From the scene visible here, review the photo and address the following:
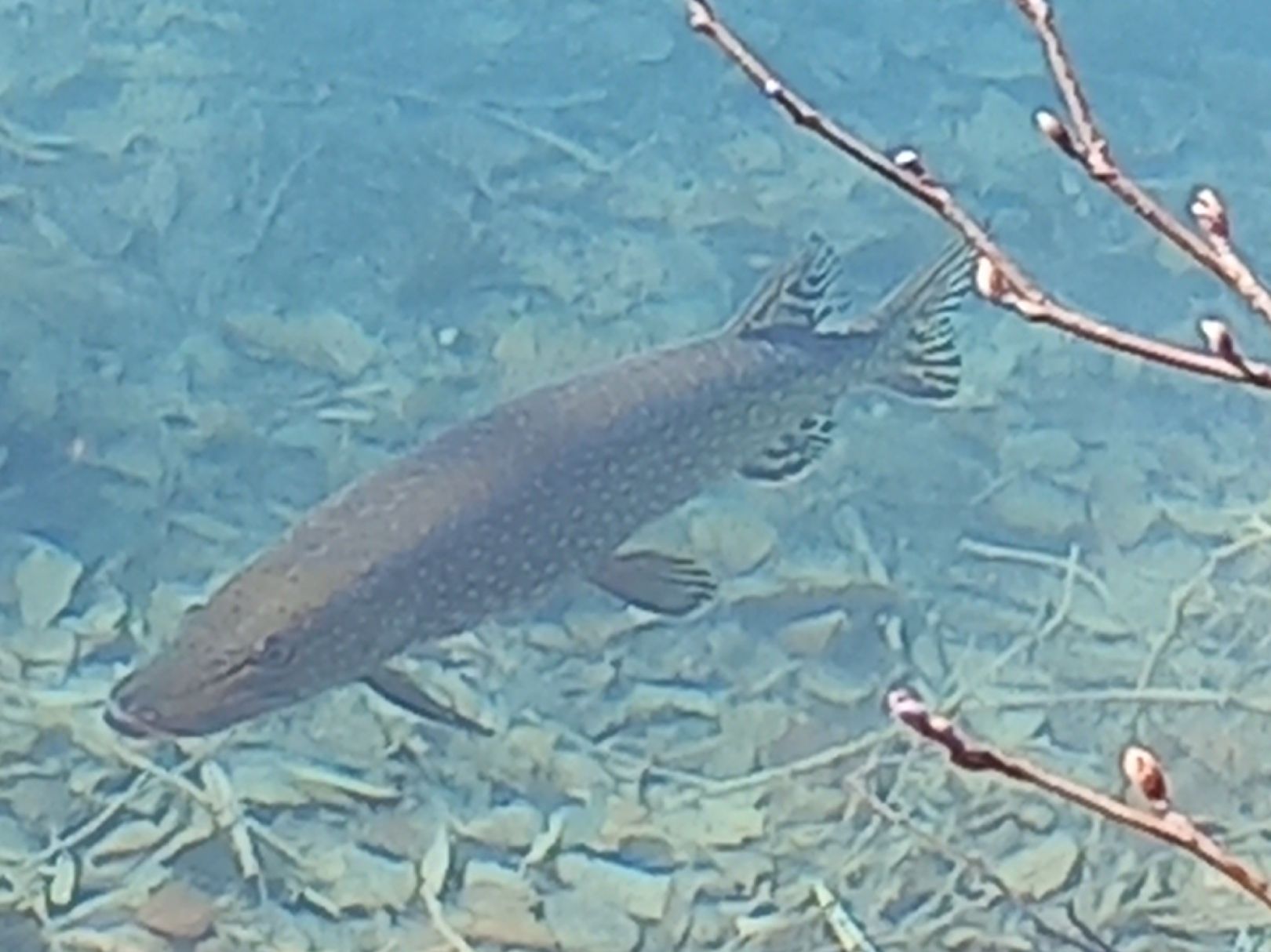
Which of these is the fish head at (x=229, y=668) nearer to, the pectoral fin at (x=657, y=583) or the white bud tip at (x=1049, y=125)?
the pectoral fin at (x=657, y=583)

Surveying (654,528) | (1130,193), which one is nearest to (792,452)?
(654,528)

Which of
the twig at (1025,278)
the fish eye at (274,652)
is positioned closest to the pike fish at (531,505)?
the fish eye at (274,652)

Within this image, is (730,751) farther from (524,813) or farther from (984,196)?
(984,196)

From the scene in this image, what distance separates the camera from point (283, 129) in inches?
318

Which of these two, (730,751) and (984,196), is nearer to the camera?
(730,751)

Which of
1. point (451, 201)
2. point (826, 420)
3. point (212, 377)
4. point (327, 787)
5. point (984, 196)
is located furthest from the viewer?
point (984, 196)

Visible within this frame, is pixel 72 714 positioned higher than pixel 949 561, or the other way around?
pixel 72 714

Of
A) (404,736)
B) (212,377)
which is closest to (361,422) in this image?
(212,377)

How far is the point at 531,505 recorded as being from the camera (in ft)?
11.9

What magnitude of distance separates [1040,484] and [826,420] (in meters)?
2.42

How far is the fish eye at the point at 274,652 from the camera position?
3.36 metres

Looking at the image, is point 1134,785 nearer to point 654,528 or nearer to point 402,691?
point 402,691

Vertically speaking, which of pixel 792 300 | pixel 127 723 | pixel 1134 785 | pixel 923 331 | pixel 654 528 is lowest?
pixel 654 528

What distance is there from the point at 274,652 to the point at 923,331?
155cm
